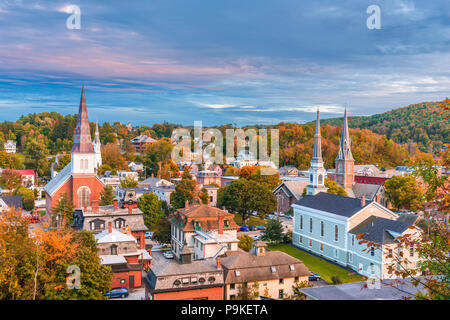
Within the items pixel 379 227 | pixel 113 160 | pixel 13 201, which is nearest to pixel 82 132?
pixel 13 201

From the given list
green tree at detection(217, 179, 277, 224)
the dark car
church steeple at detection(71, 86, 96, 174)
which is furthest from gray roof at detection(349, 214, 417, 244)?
church steeple at detection(71, 86, 96, 174)

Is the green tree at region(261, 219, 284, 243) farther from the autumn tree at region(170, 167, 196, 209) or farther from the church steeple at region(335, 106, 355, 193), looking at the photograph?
the church steeple at region(335, 106, 355, 193)

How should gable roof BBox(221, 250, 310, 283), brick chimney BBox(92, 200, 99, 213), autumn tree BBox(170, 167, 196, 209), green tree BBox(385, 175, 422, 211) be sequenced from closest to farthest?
1. gable roof BBox(221, 250, 310, 283)
2. brick chimney BBox(92, 200, 99, 213)
3. autumn tree BBox(170, 167, 196, 209)
4. green tree BBox(385, 175, 422, 211)

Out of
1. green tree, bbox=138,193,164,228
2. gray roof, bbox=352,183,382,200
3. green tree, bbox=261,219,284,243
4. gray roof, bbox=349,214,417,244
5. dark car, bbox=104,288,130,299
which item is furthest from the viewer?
gray roof, bbox=352,183,382,200

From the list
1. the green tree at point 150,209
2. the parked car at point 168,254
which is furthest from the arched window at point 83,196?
the parked car at point 168,254

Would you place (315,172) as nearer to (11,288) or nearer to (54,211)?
(54,211)

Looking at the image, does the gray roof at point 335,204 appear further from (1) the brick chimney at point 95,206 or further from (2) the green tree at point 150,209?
(1) the brick chimney at point 95,206

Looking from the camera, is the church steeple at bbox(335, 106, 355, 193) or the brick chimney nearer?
the brick chimney
